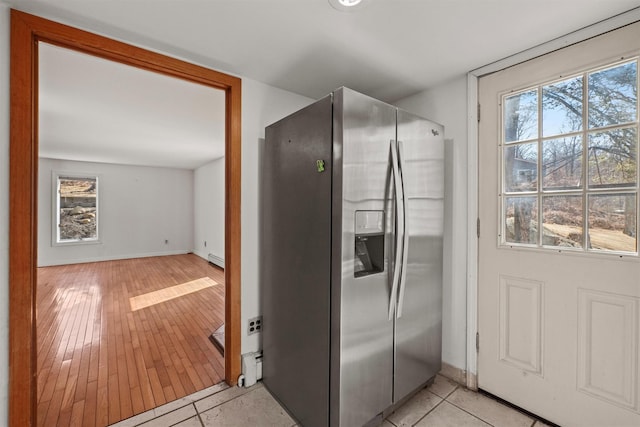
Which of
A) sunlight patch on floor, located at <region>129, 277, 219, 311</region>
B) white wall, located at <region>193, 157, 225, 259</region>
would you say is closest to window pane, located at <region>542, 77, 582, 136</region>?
sunlight patch on floor, located at <region>129, 277, 219, 311</region>

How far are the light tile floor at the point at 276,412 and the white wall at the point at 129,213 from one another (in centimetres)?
638

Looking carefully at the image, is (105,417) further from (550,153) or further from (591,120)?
(591,120)

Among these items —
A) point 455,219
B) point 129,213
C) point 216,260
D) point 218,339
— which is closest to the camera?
point 455,219

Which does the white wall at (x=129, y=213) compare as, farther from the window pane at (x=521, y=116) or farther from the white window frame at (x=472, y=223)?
the window pane at (x=521, y=116)

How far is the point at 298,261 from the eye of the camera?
1.62 meters

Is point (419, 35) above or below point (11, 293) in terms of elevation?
above

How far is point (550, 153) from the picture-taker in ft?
5.19

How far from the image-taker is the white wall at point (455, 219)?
1.95 metres

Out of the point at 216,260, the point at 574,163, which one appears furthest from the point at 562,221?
the point at 216,260

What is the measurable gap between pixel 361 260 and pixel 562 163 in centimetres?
129

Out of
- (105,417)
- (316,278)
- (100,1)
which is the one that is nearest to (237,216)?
(316,278)

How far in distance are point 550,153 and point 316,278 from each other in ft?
5.14

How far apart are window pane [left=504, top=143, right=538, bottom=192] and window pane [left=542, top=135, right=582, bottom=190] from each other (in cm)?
5

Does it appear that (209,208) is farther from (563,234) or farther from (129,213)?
(563,234)
